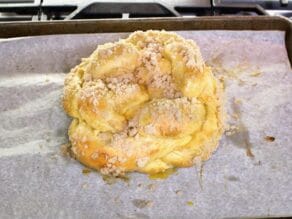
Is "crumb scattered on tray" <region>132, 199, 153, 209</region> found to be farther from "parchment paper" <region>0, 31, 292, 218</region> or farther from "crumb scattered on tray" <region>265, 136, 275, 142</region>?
"crumb scattered on tray" <region>265, 136, 275, 142</region>

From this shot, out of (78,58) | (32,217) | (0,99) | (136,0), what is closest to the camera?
(32,217)

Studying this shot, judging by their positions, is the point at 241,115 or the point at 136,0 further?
the point at 136,0

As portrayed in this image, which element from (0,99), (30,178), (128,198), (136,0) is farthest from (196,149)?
(136,0)

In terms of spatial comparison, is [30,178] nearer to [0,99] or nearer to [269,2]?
[0,99]

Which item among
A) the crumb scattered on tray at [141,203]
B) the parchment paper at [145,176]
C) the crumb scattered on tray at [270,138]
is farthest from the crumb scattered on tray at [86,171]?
the crumb scattered on tray at [270,138]

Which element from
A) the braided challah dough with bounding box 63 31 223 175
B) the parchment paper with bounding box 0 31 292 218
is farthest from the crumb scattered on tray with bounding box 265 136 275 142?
the braided challah dough with bounding box 63 31 223 175

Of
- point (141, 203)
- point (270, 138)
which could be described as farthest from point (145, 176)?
point (270, 138)

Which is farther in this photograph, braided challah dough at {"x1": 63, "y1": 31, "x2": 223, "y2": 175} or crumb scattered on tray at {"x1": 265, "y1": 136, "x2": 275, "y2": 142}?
crumb scattered on tray at {"x1": 265, "y1": 136, "x2": 275, "y2": 142}
